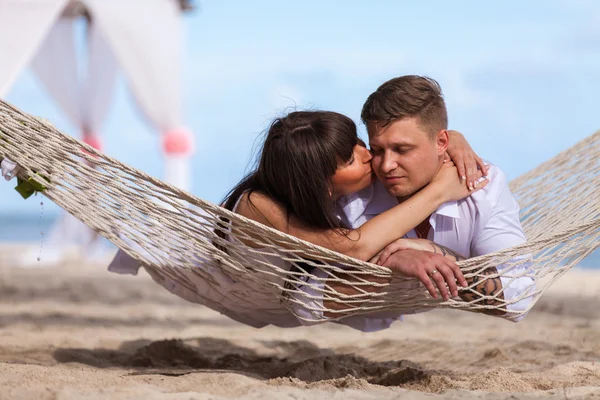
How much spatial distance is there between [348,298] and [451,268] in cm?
28

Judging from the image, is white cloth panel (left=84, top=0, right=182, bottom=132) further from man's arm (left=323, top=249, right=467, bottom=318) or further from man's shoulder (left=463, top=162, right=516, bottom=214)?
man's arm (left=323, top=249, right=467, bottom=318)

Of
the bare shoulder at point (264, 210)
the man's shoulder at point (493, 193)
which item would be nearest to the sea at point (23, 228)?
the man's shoulder at point (493, 193)

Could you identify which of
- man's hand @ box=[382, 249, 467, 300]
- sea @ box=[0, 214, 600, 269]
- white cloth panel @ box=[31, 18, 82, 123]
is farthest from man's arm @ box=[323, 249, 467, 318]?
sea @ box=[0, 214, 600, 269]

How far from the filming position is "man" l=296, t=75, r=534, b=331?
2008 mm

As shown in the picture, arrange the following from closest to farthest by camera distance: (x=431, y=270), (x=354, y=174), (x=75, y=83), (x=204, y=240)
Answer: (x=431, y=270), (x=204, y=240), (x=354, y=174), (x=75, y=83)

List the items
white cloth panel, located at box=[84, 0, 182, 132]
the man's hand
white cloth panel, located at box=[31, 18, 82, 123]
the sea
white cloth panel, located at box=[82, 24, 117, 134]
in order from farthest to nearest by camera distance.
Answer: the sea, white cloth panel, located at box=[82, 24, 117, 134], white cloth panel, located at box=[31, 18, 82, 123], white cloth panel, located at box=[84, 0, 182, 132], the man's hand

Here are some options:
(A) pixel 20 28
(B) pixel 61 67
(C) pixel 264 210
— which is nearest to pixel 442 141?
(C) pixel 264 210

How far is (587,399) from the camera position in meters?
1.71

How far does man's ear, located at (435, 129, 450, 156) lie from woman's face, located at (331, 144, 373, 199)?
197 millimetres

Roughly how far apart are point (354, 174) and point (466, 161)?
0.35 m

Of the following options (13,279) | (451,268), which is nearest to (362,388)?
(451,268)

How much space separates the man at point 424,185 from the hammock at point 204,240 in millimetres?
44

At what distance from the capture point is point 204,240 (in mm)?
1945

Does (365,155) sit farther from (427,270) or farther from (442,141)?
A: (427,270)
